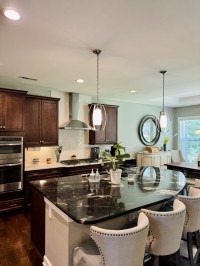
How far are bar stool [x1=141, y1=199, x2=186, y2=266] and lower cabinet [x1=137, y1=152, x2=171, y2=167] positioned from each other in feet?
15.5

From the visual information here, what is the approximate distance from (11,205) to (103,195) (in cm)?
254

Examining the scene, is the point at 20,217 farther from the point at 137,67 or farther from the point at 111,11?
the point at 111,11

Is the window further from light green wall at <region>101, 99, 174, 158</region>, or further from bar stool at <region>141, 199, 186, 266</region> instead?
bar stool at <region>141, 199, 186, 266</region>

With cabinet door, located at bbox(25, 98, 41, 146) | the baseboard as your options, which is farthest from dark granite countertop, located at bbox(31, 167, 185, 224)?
cabinet door, located at bbox(25, 98, 41, 146)

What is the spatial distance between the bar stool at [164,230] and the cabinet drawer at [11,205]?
→ 119 inches

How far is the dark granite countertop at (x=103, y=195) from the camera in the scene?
1.79m

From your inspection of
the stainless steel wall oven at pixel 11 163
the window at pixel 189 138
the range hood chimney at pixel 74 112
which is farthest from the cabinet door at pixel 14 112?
the window at pixel 189 138

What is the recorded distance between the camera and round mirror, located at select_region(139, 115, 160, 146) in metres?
7.06

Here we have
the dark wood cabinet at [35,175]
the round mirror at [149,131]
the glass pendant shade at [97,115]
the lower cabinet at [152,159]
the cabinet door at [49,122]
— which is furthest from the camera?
the round mirror at [149,131]

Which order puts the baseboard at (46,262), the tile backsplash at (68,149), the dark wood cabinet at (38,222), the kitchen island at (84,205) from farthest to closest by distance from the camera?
the tile backsplash at (68,149), the dark wood cabinet at (38,222), the baseboard at (46,262), the kitchen island at (84,205)

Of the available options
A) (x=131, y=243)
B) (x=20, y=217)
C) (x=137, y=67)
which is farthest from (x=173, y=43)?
(x=20, y=217)

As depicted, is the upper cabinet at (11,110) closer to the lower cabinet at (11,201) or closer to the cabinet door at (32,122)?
the cabinet door at (32,122)

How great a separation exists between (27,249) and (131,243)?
2.02m

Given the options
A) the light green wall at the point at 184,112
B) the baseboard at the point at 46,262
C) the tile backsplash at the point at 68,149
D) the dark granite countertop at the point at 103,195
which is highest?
the light green wall at the point at 184,112
